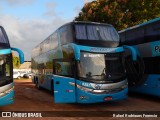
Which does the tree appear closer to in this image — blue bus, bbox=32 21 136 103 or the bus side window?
blue bus, bbox=32 21 136 103

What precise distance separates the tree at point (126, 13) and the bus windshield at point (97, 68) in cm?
1562

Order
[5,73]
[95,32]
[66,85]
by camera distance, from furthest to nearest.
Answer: [95,32], [66,85], [5,73]

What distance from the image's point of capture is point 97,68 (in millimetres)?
13195

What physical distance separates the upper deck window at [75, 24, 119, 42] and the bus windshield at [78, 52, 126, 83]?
0.95 metres

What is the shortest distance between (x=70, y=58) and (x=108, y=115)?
3307 millimetres

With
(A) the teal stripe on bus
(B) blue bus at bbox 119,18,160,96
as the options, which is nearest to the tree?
(B) blue bus at bbox 119,18,160,96

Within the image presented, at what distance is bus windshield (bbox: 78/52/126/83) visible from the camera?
1312 cm

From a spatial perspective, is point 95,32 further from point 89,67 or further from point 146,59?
point 146,59

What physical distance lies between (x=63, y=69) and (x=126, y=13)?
16.9 m

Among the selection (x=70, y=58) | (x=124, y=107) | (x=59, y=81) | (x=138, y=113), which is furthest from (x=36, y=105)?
(x=138, y=113)

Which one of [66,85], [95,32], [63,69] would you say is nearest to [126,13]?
[95,32]

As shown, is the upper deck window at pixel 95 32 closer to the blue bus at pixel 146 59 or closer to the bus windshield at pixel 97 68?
the bus windshield at pixel 97 68

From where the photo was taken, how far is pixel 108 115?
11875 mm

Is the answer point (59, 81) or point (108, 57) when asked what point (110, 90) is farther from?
point (59, 81)
